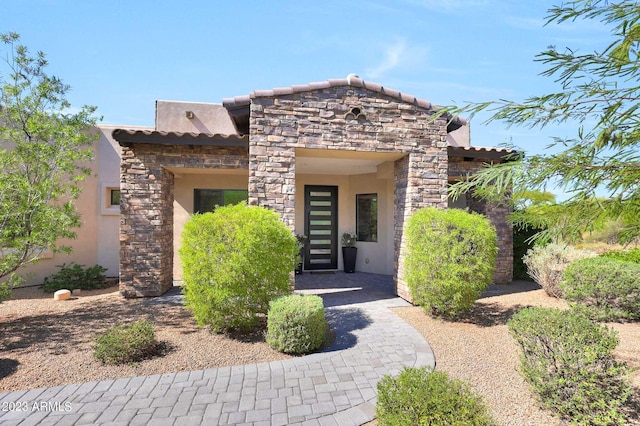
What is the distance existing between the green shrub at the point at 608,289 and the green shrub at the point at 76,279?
12047 mm

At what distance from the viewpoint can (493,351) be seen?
4.37 metres

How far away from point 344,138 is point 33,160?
6.56 meters

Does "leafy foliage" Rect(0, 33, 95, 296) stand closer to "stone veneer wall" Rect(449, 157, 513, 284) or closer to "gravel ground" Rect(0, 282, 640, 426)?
"gravel ground" Rect(0, 282, 640, 426)

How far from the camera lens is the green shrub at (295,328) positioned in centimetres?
419

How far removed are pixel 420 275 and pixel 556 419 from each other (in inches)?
118

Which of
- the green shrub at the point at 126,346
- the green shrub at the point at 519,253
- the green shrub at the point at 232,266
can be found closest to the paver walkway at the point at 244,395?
the green shrub at the point at 126,346

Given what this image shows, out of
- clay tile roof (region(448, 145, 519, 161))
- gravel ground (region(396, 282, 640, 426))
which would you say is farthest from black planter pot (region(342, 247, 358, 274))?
clay tile roof (region(448, 145, 519, 161))

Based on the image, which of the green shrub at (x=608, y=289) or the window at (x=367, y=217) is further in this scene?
the window at (x=367, y=217)

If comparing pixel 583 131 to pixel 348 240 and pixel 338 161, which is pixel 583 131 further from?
pixel 348 240

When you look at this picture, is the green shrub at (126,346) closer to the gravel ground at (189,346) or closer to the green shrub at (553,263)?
the gravel ground at (189,346)

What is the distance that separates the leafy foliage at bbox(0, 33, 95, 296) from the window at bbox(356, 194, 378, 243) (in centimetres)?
819

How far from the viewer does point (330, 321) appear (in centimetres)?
558

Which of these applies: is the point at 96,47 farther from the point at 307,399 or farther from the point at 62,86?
the point at 307,399

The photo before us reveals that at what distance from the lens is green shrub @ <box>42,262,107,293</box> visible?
823 cm
